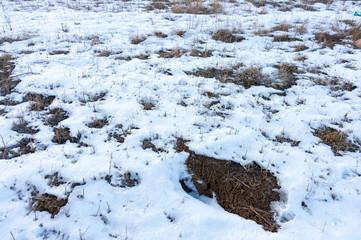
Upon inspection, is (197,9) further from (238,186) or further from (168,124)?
(238,186)

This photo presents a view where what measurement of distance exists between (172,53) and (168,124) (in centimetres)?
300

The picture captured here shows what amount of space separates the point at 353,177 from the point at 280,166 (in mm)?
981

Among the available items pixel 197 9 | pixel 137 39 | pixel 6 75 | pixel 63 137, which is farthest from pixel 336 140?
pixel 197 9

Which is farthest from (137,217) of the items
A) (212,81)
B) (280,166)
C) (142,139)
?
(212,81)

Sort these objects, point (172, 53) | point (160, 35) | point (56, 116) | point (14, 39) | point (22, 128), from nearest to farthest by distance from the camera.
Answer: point (22, 128) < point (56, 116) < point (172, 53) < point (14, 39) < point (160, 35)

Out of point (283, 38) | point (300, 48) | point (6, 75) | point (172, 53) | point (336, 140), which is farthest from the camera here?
point (283, 38)

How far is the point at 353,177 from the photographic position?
2934 millimetres

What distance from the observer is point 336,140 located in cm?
349

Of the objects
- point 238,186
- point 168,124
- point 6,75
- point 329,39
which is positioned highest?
point 329,39

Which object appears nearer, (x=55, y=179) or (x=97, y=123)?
(x=55, y=179)

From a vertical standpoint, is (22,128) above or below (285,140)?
above

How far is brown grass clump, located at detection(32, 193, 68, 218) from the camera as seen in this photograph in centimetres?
248

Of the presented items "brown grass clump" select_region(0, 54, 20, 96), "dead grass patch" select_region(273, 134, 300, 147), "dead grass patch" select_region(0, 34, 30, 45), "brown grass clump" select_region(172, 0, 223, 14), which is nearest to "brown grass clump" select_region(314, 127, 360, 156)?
"dead grass patch" select_region(273, 134, 300, 147)

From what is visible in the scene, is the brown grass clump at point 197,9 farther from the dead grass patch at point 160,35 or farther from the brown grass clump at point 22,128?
the brown grass clump at point 22,128
